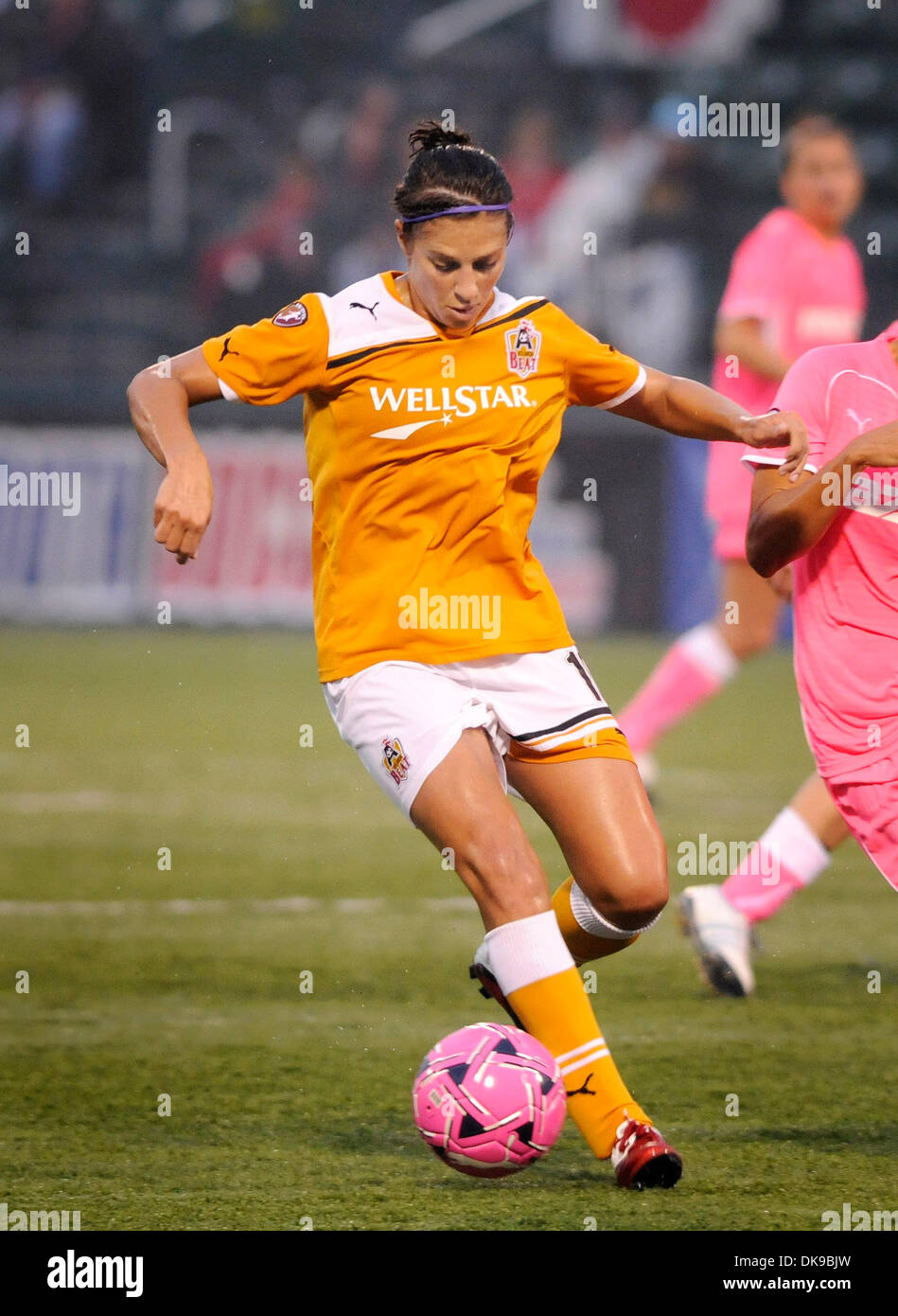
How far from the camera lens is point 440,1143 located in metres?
3.52

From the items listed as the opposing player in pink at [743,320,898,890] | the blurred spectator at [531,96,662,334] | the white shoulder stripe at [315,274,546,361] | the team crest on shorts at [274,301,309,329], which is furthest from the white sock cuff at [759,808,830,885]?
the blurred spectator at [531,96,662,334]

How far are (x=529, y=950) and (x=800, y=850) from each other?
1720 millimetres

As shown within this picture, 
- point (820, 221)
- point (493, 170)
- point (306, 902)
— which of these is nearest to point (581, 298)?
point (820, 221)

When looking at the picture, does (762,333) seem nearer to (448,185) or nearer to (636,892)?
(448,185)

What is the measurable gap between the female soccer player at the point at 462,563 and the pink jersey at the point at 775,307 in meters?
2.95

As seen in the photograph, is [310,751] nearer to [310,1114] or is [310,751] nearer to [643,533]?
[643,533]

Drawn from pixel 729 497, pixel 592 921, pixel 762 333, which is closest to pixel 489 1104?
pixel 592 921

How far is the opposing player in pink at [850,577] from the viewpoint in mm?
3895

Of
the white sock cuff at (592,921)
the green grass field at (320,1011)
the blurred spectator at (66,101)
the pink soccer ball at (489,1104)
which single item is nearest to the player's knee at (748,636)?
the green grass field at (320,1011)

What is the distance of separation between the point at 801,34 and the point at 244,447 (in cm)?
797

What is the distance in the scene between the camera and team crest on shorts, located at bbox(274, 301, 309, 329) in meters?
3.94

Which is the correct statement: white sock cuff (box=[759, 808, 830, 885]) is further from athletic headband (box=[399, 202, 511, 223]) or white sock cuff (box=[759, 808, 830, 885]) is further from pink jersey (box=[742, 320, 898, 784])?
athletic headband (box=[399, 202, 511, 223])

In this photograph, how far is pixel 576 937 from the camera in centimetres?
430

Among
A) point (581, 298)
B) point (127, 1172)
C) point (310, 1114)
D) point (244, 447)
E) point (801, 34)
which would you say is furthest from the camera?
point (801, 34)
